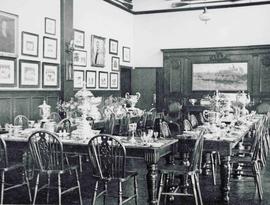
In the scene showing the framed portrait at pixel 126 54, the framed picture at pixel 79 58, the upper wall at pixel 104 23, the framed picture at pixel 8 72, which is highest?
the upper wall at pixel 104 23

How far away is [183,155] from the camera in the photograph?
5.75 meters

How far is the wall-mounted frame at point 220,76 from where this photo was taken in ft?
42.1

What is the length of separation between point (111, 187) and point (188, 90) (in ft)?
26.4

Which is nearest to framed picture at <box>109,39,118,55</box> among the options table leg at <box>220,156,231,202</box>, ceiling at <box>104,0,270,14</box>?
ceiling at <box>104,0,270,14</box>

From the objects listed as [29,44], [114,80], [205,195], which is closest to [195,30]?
[114,80]

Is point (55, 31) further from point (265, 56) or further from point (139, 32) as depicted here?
point (265, 56)

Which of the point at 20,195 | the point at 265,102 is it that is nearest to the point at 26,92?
the point at 20,195

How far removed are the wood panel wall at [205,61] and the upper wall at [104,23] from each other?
152 cm

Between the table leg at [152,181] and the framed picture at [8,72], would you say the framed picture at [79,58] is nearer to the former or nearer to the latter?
the framed picture at [8,72]

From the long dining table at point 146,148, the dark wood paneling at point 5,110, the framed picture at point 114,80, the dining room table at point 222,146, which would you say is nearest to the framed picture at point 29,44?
the dark wood paneling at point 5,110

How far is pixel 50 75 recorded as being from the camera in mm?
9117

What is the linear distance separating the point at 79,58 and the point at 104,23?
1.96 metres

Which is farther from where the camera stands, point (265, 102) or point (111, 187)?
point (265, 102)

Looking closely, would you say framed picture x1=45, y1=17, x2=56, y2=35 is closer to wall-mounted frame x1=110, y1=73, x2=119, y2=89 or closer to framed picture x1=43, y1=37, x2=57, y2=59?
framed picture x1=43, y1=37, x2=57, y2=59
